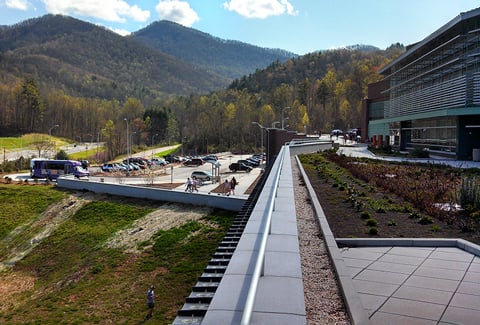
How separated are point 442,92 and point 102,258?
3338 cm

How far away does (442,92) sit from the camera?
3950 cm

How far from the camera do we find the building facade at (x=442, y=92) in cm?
3422

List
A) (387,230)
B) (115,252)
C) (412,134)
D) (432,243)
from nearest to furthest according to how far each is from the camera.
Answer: (432,243) < (387,230) < (115,252) < (412,134)

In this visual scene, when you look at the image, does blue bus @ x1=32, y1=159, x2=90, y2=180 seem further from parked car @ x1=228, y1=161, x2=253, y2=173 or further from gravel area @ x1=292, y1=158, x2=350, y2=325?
gravel area @ x1=292, y1=158, x2=350, y2=325

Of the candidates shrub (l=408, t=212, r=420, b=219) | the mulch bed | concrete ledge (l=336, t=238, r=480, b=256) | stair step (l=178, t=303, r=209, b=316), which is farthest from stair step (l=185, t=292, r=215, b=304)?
shrub (l=408, t=212, r=420, b=219)

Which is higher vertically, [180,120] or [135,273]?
[180,120]

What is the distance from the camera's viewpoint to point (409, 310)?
6.09 meters

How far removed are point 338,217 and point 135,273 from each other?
12.5 metres

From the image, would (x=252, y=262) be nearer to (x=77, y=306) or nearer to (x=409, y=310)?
(x=409, y=310)

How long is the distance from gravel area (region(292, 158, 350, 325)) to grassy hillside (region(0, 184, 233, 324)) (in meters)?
8.12

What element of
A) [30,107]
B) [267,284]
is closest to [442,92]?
[267,284]

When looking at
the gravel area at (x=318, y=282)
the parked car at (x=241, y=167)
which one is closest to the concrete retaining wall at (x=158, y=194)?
the gravel area at (x=318, y=282)

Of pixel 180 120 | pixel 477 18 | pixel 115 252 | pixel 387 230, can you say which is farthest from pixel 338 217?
pixel 180 120

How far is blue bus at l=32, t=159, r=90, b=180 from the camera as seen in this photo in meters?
51.4
